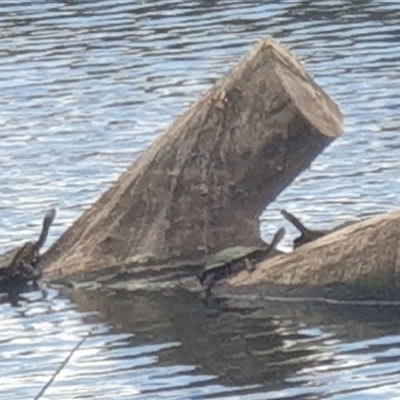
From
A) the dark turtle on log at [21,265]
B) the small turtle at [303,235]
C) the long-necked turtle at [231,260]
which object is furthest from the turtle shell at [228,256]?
the dark turtle on log at [21,265]

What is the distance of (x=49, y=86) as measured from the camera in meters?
22.8

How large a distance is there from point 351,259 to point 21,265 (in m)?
2.51

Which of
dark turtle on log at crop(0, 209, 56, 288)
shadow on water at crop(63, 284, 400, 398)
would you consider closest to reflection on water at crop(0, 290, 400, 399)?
shadow on water at crop(63, 284, 400, 398)

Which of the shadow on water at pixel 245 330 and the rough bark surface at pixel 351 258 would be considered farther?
the rough bark surface at pixel 351 258

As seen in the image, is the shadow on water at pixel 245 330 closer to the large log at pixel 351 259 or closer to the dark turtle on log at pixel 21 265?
the large log at pixel 351 259

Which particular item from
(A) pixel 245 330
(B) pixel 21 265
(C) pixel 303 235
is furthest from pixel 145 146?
(A) pixel 245 330

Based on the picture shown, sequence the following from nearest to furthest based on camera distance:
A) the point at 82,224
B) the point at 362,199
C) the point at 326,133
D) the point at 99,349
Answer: the point at 99,349 → the point at 326,133 → the point at 82,224 → the point at 362,199

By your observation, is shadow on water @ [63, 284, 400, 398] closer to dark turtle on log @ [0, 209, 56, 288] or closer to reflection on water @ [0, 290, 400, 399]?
reflection on water @ [0, 290, 400, 399]

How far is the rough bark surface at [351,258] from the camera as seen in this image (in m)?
13.5

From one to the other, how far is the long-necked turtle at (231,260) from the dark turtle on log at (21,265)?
4.06 feet

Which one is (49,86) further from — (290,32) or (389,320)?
(389,320)

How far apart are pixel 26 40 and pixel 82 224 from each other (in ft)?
35.7

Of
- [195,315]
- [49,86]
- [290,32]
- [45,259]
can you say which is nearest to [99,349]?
[195,315]

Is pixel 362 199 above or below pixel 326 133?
below
